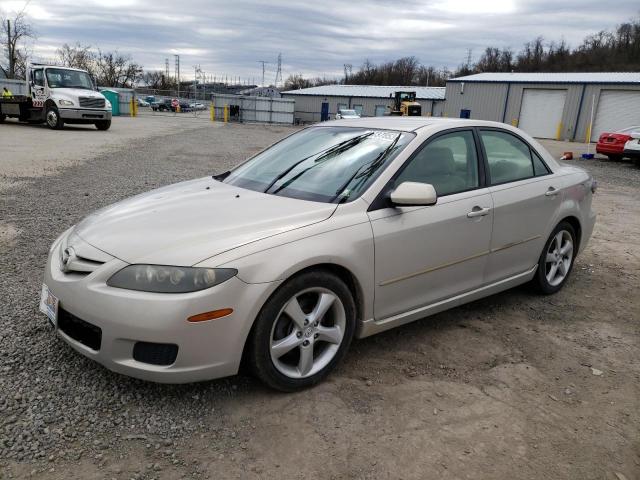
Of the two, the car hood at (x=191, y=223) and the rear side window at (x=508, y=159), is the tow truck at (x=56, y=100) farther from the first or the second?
the rear side window at (x=508, y=159)

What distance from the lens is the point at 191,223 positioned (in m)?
2.90

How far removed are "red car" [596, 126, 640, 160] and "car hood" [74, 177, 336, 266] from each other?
18513 mm

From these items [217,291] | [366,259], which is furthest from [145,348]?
[366,259]

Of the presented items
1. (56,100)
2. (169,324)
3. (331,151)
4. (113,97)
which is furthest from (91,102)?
(169,324)

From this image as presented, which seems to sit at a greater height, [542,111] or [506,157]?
[542,111]

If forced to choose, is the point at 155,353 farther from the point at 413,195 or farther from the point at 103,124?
the point at 103,124

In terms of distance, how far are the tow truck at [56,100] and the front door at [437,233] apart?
1910cm

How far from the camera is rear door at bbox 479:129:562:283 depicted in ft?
12.7

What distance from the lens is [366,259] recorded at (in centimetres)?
302

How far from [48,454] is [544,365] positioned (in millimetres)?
2915

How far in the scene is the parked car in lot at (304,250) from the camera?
8.34ft

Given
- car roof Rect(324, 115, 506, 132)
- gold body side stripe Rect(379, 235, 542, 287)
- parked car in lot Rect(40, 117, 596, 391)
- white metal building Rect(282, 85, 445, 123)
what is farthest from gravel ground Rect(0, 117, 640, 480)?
white metal building Rect(282, 85, 445, 123)

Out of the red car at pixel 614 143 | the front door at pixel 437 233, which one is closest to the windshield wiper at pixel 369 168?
the front door at pixel 437 233

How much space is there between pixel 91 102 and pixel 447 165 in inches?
761
